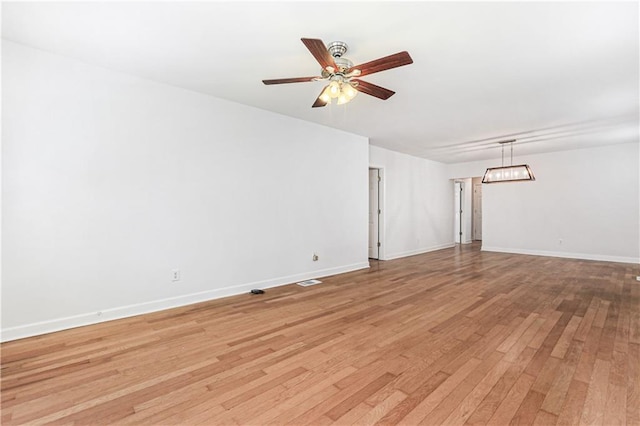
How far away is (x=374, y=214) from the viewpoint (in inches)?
272

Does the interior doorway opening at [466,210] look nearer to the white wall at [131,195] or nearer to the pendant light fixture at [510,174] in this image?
the pendant light fixture at [510,174]

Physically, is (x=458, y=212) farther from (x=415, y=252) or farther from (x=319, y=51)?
(x=319, y=51)

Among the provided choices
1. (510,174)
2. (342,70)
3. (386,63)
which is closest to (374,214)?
(510,174)

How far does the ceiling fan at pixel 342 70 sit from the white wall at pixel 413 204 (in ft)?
12.9

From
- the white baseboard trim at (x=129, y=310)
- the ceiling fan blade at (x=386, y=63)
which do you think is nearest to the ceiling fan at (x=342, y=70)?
the ceiling fan blade at (x=386, y=63)

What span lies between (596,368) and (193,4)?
153 inches

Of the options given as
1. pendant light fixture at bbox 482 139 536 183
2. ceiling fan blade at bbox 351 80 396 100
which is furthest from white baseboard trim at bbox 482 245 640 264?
ceiling fan blade at bbox 351 80 396 100

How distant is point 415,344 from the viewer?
100 inches

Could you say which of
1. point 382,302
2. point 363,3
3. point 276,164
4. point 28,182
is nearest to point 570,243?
point 382,302

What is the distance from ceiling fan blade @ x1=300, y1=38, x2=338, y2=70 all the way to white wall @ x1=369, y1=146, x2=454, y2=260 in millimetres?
4396

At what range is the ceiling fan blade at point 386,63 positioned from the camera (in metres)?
2.06

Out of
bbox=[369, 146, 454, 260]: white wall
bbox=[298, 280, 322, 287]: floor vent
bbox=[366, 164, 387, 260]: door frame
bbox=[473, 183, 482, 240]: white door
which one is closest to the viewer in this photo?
bbox=[298, 280, 322, 287]: floor vent

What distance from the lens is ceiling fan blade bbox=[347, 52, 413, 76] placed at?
6.77 feet

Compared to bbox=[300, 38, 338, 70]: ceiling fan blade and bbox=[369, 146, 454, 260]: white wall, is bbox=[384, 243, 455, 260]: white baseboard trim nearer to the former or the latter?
bbox=[369, 146, 454, 260]: white wall
